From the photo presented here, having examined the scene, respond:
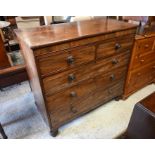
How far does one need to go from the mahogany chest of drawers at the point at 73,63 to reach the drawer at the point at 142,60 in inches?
5.1

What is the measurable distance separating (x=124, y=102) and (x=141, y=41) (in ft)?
2.60

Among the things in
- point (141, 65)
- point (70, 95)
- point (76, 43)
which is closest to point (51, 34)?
point (76, 43)

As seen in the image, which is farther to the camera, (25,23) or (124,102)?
(25,23)

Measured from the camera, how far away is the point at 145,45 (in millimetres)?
1586

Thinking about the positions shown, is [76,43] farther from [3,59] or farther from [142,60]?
[3,59]

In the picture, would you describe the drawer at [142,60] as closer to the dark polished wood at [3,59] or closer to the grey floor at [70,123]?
the grey floor at [70,123]

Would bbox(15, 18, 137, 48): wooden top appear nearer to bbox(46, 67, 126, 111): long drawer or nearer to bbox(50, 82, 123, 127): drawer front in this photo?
bbox(46, 67, 126, 111): long drawer

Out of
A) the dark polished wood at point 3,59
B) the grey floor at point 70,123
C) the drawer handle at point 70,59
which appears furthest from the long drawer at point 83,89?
the dark polished wood at point 3,59

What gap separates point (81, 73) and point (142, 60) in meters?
0.88
